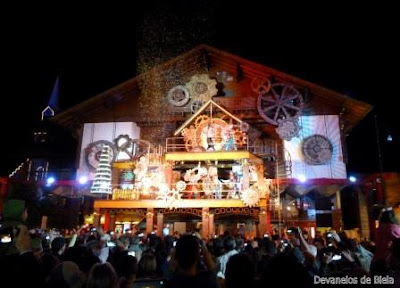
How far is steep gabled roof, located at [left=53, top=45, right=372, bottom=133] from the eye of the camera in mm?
23391

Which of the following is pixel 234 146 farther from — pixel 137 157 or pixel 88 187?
pixel 88 187

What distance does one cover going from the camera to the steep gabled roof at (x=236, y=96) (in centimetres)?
2339

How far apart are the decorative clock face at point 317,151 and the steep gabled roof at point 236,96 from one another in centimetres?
222

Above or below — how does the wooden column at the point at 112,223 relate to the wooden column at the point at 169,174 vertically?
below

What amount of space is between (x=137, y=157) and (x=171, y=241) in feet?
39.7

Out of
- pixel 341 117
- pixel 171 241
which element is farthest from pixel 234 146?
pixel 171 241

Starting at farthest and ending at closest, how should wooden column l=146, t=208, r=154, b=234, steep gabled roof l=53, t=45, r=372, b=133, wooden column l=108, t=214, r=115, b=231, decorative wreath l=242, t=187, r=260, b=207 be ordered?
steep gabled roof l=53, t=45, r=372, b=133
wooden column l=108, t=214, r=115, b=231
wooden column l=146, t=208, r=154, b=234
decorative wreath l=242, t=187, r=260, b=207

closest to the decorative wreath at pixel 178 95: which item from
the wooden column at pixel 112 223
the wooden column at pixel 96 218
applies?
the wooden column at pixel 112 223

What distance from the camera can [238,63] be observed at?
24.7m

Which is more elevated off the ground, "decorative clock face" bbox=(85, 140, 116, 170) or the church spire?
the church spire

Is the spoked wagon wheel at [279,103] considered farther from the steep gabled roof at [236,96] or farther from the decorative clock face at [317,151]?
the decorative clock face at [317,151]

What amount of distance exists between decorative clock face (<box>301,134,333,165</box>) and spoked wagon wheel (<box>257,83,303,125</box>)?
224 centimetres

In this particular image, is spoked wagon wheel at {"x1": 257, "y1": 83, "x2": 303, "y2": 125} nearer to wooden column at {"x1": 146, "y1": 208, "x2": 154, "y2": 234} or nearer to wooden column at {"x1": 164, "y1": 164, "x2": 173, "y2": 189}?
wooden column at {"x1": 164, "y1": 164, "x2": 173, "y2": 189}

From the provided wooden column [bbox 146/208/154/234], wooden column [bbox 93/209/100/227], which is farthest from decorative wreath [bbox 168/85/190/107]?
wooden column [bbox 93/209/100/227]
